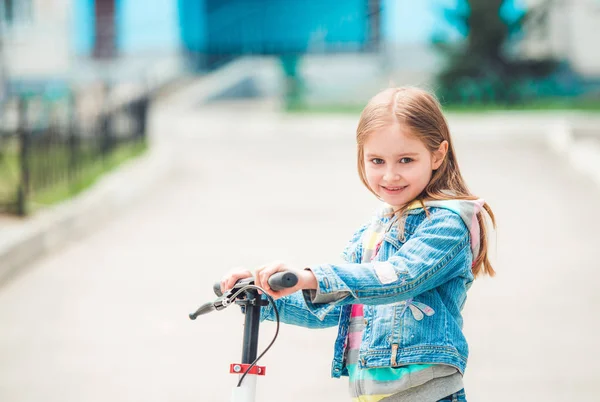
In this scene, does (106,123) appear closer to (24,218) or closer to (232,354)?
(24,218)

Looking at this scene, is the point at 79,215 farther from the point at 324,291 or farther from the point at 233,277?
the point at 324,291

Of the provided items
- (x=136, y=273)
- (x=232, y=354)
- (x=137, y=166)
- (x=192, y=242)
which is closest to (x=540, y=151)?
(x=137, y=166)

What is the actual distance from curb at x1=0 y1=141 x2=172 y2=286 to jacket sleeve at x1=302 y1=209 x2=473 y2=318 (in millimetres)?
5814

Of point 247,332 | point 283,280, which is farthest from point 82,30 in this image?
point 283,280

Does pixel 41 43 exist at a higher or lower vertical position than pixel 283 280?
lower

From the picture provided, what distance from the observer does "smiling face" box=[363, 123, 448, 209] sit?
2.60m

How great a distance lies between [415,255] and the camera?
8.31 feet

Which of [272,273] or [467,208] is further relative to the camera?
[467,208]

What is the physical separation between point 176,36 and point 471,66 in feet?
35.5

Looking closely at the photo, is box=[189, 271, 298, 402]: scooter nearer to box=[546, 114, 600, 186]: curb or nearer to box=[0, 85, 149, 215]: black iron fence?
box=[0, 85, 149, 215]: black iron fence

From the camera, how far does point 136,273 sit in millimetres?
8273

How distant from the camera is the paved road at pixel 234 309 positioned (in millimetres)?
5320

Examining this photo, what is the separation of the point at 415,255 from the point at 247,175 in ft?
42.4

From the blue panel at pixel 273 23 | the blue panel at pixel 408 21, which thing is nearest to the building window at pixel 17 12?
the blue panel at pixel 273 23
